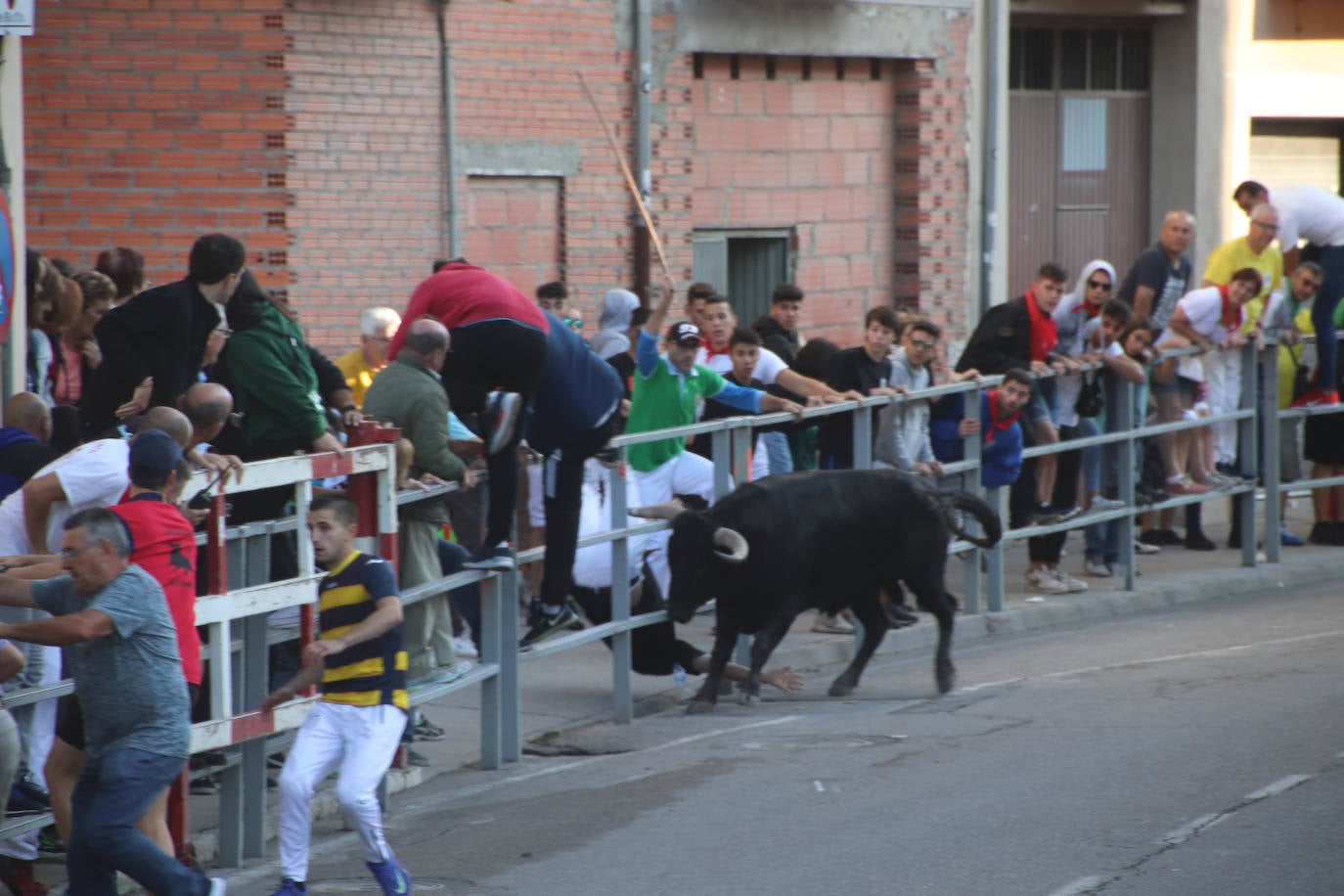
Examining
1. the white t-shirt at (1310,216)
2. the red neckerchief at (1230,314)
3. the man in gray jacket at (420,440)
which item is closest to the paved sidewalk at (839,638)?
the man in gray jacket at (420,440)

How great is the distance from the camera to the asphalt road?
7.04 meters

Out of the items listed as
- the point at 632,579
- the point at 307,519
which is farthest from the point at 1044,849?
the point at 632,579

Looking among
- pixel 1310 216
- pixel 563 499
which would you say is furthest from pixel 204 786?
pixel 1310 216

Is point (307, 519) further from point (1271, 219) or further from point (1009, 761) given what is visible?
point (1271, 219)

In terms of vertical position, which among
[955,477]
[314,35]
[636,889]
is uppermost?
[314,35]

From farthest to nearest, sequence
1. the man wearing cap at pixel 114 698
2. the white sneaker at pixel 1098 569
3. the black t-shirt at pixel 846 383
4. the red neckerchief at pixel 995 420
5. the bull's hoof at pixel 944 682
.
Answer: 1. the white sneaker at pixel 1098 569
2. the red neckerchief at pixel 995 420
3. the black t-shirt at pixel 846 383
4. the bull's hoof at pixel 944 682
5. the man wearing cap at pixel 114 698

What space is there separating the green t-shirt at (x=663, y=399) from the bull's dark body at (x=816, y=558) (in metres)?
0.79

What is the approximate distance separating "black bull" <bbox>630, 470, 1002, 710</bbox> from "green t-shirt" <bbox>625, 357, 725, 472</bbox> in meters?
0.69

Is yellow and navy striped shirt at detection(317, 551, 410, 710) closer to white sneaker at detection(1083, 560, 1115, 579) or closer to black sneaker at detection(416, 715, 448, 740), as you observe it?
black sneaker at detection(416, 715, 448, 740)

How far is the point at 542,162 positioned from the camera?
1545cm

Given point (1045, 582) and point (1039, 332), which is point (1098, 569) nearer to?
point (1045, 582)

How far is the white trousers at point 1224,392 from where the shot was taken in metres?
14.8

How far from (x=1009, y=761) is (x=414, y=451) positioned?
286 cm

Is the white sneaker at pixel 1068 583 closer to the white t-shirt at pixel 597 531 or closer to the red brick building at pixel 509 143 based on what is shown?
the red brick building at pixel 509 143
